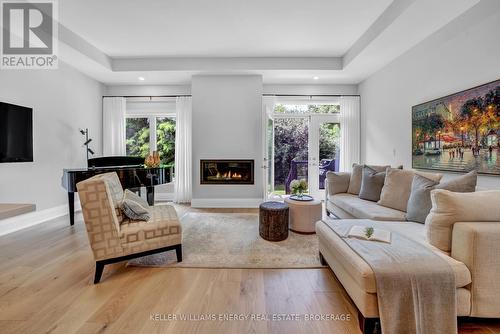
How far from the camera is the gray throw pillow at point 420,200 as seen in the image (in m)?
A: 2.40

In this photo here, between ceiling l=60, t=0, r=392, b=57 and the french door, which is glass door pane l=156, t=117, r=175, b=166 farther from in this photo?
the french door

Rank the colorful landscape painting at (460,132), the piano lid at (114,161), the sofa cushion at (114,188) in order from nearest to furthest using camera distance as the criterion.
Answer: the sofa cushion at (114,188) → the colorful landscape painting at (460,132) → the piano lid at (114,161)

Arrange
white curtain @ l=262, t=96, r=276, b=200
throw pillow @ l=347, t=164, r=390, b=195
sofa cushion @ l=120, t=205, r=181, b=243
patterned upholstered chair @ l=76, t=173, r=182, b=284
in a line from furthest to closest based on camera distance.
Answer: white curtain @ l=262, t=96, r=276, b=200, throw pillow @ l=347, t=164, r=390, b=195, sofa cushion @ l=120, t=205, r=181, b=243, patterned upholstered chair @ l=76, t=173, r=182, b=284

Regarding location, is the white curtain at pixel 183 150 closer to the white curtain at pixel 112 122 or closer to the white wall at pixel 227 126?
the white wall at pixel 227 126

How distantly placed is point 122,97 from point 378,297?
615cm

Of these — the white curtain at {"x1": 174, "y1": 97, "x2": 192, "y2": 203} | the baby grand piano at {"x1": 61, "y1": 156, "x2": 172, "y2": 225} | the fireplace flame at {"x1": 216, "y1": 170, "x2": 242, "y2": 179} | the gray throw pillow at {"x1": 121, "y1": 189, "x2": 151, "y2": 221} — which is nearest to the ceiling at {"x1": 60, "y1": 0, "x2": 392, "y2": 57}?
the white curtain at {"x1": 174, "y1": 97, "x2": 192, "y2": 203}

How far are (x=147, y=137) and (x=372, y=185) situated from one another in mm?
5085

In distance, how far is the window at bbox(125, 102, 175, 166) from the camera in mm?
5895

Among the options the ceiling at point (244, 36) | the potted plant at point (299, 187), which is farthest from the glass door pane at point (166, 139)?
the potted plant at point (299, 187)

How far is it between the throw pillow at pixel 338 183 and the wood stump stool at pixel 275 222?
4.83ft

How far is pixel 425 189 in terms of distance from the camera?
2438mm

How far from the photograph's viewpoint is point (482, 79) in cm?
260

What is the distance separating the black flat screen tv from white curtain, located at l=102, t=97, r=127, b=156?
1.93 m

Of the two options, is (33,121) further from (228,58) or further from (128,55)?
(228,58)
